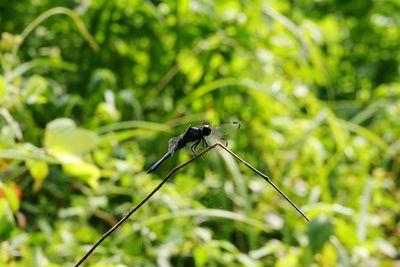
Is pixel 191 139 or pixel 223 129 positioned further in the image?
pixel 223 129

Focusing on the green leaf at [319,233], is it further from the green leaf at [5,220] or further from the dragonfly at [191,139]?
the green leaf at [5,220]

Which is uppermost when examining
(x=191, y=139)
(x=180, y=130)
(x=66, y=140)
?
(x=191, y=139)

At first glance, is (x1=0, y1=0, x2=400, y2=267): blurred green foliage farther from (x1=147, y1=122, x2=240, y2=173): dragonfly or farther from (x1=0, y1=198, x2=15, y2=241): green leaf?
(x1=147, y1=122, x2=240, y2=173): dragonfly

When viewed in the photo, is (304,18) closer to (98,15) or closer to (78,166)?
(98,15)

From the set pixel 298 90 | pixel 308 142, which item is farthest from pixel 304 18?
pixel 308 142

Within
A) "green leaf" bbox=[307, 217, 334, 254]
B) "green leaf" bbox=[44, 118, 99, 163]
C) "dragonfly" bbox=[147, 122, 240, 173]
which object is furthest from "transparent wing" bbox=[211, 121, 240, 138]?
"green leaf" bbox=[44, 118, 99, 163]

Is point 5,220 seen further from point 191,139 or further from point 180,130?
point 180,130

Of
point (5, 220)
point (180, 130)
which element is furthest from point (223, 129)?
point (180, 130)
